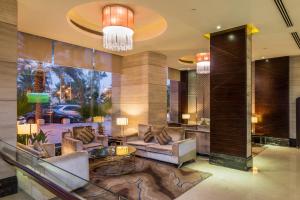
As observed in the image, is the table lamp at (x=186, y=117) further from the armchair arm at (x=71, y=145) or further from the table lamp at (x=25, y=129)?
the table lamp at (x=25, y=129)

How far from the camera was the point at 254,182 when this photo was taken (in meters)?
4.05

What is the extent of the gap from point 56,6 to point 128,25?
143 cm

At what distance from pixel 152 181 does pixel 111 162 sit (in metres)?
1.53

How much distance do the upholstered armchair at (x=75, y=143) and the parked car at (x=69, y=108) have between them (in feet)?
3.26

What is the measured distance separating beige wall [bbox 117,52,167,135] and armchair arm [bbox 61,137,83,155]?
8.54 feet

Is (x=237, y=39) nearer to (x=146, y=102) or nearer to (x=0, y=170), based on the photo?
(x=146, y=102)

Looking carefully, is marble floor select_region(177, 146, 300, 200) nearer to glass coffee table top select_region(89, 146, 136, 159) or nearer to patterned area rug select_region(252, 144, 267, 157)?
patterned area rug select_region(252, 144, 267, 157)

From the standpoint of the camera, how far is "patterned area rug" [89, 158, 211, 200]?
3467mm

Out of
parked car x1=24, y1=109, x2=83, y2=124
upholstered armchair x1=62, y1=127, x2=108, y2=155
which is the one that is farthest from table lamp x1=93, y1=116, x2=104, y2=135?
upholstered armchair x1=62, y1=127, x2=108, y2=155

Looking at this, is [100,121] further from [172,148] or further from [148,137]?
[172,148]

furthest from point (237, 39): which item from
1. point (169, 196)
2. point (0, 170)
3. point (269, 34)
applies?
point (0, 170)

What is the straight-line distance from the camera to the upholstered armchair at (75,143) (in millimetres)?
4973

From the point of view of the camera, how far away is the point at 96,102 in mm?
7355

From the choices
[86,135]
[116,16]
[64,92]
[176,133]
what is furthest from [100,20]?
[176,133]
